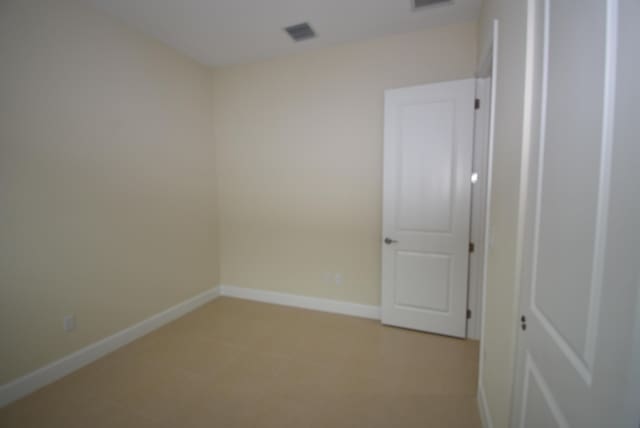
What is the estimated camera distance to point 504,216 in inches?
52.4

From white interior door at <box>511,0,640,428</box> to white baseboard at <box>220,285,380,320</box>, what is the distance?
1883mm

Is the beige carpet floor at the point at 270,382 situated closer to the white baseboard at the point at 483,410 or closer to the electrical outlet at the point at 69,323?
the white baseboard at the point at 483,410

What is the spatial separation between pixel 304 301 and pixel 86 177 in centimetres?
234

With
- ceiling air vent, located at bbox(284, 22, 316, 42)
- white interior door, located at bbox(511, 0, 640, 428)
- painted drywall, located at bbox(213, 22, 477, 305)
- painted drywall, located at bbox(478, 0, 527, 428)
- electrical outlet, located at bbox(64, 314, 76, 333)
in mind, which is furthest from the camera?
painted drywall, located at bbox(213, 22, 477, 305)

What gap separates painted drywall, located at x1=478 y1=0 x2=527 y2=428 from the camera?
1.16 m

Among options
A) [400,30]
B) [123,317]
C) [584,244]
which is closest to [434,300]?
[584,244]

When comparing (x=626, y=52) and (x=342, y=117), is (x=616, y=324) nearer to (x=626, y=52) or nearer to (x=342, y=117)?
(x=626, y=52)

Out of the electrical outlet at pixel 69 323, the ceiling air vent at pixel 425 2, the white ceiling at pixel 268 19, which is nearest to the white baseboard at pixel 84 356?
the electrical outlet at pixel 69 323

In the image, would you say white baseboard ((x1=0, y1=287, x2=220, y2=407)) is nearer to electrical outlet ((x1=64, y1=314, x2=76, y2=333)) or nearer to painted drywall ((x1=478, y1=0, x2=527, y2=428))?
electrical outlet ((x1=64, y1=314, x2=76, y2=333))

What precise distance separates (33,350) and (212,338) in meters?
1.20

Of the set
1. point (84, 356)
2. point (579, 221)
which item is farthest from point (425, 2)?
point (84, 356)

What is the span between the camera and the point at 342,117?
9.20 ft

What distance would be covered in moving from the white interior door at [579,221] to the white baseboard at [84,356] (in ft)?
9.44

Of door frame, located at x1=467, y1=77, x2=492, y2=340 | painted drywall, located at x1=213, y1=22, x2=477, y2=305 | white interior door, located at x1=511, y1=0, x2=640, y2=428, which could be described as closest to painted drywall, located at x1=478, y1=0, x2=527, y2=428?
white interior door, located at x1=511, y1=0, x2=640, y2=428
